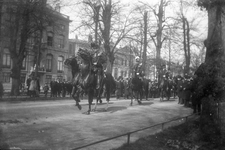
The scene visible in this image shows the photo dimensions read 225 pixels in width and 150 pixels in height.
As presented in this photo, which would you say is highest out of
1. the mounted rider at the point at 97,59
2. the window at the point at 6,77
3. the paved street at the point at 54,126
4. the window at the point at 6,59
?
the mounted rider at the point at 97,59

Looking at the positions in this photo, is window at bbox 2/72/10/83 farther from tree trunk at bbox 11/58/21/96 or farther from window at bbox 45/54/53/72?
window at bbox 45/54/53/72

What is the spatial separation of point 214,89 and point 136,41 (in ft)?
29.2

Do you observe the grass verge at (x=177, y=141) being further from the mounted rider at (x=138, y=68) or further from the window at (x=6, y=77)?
the mounted rider at (x=138, y=68)

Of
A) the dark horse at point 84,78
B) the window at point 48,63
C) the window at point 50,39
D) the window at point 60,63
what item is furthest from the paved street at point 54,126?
the window at point 50,39

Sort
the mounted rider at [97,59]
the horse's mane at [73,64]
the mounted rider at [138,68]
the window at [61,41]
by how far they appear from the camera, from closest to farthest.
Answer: the window at [61,41], the horse's mane at [73,64], the mounted rider at [97,59], the mounted rider at [138,68]

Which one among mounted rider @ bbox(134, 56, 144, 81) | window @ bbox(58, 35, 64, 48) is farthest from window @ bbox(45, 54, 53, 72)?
mounted rider @ bbox(134, 56, 144, 81)

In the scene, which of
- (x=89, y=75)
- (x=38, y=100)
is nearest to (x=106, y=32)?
(x=89, y=75)

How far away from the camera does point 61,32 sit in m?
4.61

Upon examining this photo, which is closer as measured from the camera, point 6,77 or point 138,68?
point 6,77

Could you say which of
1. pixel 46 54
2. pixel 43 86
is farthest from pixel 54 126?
pixel 46 54

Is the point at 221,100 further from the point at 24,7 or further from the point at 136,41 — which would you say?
the point at 136,41

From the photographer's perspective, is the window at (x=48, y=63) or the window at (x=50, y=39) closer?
the window at (x=48, y=63)

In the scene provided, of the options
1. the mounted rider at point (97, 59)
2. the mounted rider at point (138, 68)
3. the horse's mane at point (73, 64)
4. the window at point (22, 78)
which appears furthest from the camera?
→ the mounted rider at point (138, 68)

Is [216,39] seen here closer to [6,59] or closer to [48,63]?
[48,63]
